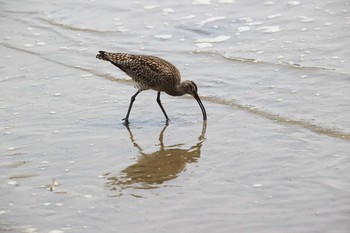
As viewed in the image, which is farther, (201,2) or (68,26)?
(201,2)

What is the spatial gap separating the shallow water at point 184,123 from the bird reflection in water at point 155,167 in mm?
19

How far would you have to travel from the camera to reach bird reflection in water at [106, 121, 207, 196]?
743cm

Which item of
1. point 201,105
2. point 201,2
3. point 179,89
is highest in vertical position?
point 201,2

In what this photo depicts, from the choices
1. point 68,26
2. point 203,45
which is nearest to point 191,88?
point 203,45

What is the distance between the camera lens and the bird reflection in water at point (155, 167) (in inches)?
293

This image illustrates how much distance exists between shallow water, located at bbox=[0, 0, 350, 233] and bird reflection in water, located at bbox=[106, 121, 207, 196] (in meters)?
0.02

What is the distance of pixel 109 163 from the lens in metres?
7.99

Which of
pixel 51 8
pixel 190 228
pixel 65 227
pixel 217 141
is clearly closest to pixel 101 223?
pixel 65 227

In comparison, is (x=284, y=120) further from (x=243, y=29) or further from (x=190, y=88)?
(x=243, y=29)

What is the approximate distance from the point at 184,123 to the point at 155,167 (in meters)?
1.54

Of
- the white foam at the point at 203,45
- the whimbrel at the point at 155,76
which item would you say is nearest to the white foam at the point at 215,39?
the white foam at the point at 203,45

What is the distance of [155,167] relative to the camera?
7875 millimetres

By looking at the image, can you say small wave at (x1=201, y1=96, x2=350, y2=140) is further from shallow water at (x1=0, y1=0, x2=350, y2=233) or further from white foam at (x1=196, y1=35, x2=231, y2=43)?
white foam at (x1=196, y1=35, x2=231, y2=43)

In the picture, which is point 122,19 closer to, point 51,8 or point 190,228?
point 51,8
